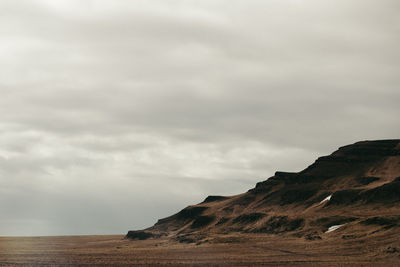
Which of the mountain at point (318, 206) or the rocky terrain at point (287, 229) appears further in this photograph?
the mountain at point (318, 206)

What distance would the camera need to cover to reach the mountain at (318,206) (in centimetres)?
12573

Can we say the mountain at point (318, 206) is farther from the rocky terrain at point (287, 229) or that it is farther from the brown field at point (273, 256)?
the brown field at point (273, 256)

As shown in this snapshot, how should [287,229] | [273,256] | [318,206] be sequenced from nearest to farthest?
[273,256] < [287,229] < [318,206]

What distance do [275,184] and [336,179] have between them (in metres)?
22.4

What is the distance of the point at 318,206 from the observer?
15188 centimetres

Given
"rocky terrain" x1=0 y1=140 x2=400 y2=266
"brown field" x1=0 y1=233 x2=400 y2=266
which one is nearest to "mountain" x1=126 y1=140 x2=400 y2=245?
"rocky terrain" x1=0 y1=140 x2=400 y2=266

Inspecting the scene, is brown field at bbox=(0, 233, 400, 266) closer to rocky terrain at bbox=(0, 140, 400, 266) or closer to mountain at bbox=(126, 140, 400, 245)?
rocky terrain at bbox=(0, 140, 400, 266)

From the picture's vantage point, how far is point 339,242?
350 feet

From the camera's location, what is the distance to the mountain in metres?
126

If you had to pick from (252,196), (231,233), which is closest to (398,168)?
(252,196)

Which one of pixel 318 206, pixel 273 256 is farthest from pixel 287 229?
pixel 273 256

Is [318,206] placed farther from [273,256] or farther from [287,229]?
[273,256]

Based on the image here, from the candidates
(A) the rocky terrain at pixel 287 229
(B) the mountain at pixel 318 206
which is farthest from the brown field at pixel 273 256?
(B) the mountain at pixel 318 206

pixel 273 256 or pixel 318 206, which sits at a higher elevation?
pixel 318 206
